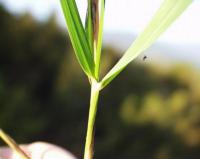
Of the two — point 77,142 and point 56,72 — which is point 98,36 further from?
point 56,72

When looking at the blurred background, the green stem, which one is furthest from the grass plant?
the blurred background

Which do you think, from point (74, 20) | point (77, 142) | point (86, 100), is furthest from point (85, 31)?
point (86, 100)

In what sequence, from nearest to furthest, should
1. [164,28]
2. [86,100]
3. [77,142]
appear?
[164,28] < [77,142] < [86,100]

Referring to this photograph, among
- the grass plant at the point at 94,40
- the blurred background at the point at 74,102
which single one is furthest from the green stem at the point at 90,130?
the blurred background at the point at 74,102

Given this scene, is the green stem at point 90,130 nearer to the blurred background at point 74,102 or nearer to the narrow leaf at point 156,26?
the narrow leaf at point 156,26

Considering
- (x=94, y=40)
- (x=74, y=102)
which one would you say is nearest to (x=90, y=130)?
(x=94, y=40)

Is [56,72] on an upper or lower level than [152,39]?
upper
